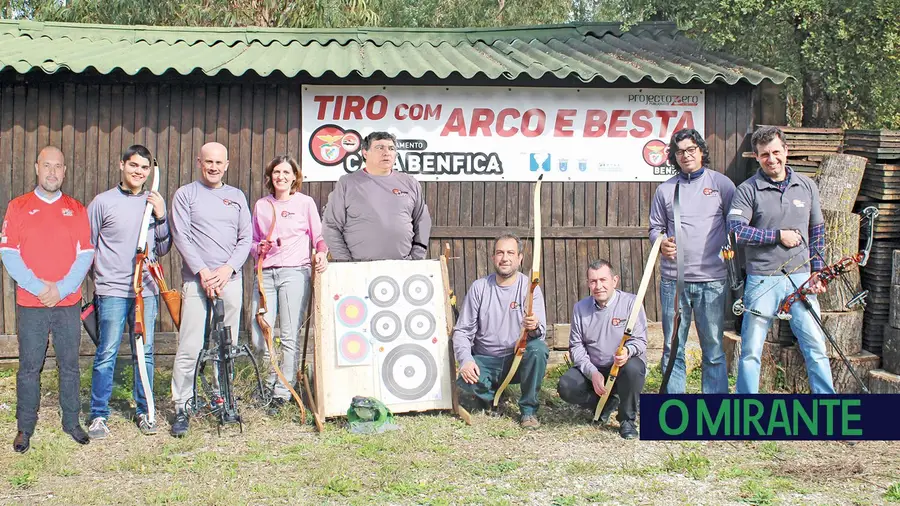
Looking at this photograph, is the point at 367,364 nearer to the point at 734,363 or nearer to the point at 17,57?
the point at 734,363

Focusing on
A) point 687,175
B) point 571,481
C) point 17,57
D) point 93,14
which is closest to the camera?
point 571,481

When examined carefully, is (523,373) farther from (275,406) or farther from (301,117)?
(301,117)

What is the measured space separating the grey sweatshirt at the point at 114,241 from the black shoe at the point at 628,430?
3.22 m

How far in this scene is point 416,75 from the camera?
7324 millimetres

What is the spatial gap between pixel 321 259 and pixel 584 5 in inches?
778

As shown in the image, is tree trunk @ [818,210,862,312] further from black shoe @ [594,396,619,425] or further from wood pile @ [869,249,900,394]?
black shoe @ [594,396,619,425]

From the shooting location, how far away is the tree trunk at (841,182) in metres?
7.09

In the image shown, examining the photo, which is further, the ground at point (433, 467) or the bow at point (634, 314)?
the bow at point (634, 314)

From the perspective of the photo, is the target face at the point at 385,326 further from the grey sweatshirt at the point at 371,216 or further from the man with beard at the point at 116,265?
the man with beard at the point at 116,265

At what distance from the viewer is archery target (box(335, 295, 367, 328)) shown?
6.19 m

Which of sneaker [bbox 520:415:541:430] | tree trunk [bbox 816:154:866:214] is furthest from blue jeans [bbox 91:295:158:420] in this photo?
tree trunk [bbox 816:154:866:214]

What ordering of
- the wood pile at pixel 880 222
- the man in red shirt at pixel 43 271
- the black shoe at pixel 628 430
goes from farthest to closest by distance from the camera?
the wood pile at pixel 880 222, the black shoe at pixel 628 430, the man in red shirt at pixel 43 271

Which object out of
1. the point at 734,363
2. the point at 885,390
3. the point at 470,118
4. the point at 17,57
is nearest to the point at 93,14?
the point at 17,57

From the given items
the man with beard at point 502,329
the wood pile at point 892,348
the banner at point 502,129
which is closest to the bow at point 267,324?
the man with beard at point 502,329
